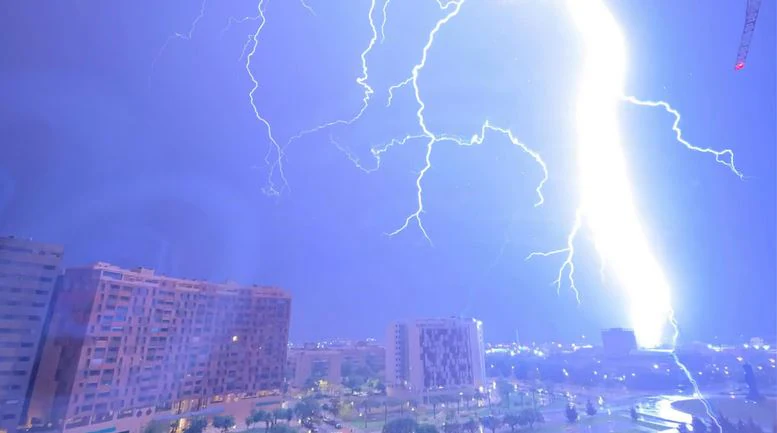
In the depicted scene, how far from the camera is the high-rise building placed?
993 inches

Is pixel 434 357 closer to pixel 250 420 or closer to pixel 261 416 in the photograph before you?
pixel 261 416

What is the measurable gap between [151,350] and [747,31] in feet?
60.8

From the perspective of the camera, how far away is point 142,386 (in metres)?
10.7

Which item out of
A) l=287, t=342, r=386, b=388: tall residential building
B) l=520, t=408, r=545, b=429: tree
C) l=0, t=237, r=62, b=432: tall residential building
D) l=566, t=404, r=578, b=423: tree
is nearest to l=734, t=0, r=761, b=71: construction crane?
l=566, t=404, r=578, b=423: tree

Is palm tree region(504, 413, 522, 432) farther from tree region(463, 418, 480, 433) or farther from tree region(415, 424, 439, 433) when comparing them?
tree region(415, 424, 439, 433)

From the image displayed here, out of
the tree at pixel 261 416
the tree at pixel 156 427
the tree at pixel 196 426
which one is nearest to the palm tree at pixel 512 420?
the tree at pixel 261 416

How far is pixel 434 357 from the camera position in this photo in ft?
57.0

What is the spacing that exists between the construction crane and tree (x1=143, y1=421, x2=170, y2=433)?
18090 millimetres

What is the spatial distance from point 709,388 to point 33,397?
1037 inches

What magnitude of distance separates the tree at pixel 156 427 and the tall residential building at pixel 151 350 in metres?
0.62

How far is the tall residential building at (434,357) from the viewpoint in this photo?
1677 centimetres

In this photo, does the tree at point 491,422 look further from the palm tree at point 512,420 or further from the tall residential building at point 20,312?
the tall residential building at point 20,312

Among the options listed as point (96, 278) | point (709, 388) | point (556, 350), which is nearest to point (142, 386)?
point (96, 278)

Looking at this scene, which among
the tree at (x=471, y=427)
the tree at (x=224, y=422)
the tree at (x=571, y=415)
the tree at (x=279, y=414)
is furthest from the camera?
the tree at (x=571, y=415)
